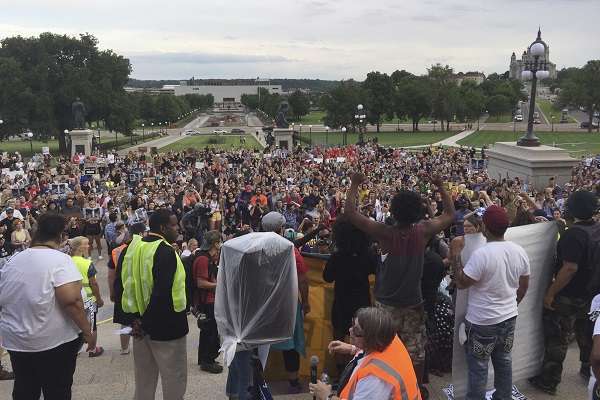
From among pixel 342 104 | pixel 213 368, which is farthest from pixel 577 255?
pixel 342 104

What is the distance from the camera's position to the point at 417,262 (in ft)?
14.8

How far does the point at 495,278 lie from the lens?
4590 mm

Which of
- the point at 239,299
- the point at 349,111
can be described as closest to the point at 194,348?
the point at 239,299

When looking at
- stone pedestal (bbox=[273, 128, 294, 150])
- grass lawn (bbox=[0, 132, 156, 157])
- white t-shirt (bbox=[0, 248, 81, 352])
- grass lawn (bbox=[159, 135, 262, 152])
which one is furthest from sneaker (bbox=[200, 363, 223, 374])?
grass lawn (bbox=[0, 132, 156, 157])

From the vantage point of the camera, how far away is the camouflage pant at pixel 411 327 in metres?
4.59

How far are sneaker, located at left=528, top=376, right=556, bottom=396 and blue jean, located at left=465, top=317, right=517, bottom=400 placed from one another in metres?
0.83

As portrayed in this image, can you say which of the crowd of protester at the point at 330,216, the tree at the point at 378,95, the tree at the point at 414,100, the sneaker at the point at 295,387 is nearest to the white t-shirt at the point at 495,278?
the crowd of protester at the point at 330,216

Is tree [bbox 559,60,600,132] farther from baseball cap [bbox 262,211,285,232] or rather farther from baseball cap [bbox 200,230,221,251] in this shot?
baseball cap [bbox 262,211,285,232]

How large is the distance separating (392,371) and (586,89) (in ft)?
319

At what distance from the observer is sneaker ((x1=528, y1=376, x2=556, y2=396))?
Answer: 5.38 meters

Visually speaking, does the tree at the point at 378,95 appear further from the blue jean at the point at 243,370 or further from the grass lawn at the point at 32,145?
the blue jean at the point at 243,370

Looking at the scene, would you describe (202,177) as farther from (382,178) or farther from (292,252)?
(292,252)

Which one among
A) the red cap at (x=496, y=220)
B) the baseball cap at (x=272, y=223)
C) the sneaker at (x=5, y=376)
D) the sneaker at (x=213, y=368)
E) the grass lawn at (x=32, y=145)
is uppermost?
the red cap at (x=496, y=220)

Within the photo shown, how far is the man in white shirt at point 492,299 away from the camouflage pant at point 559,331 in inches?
32.6
